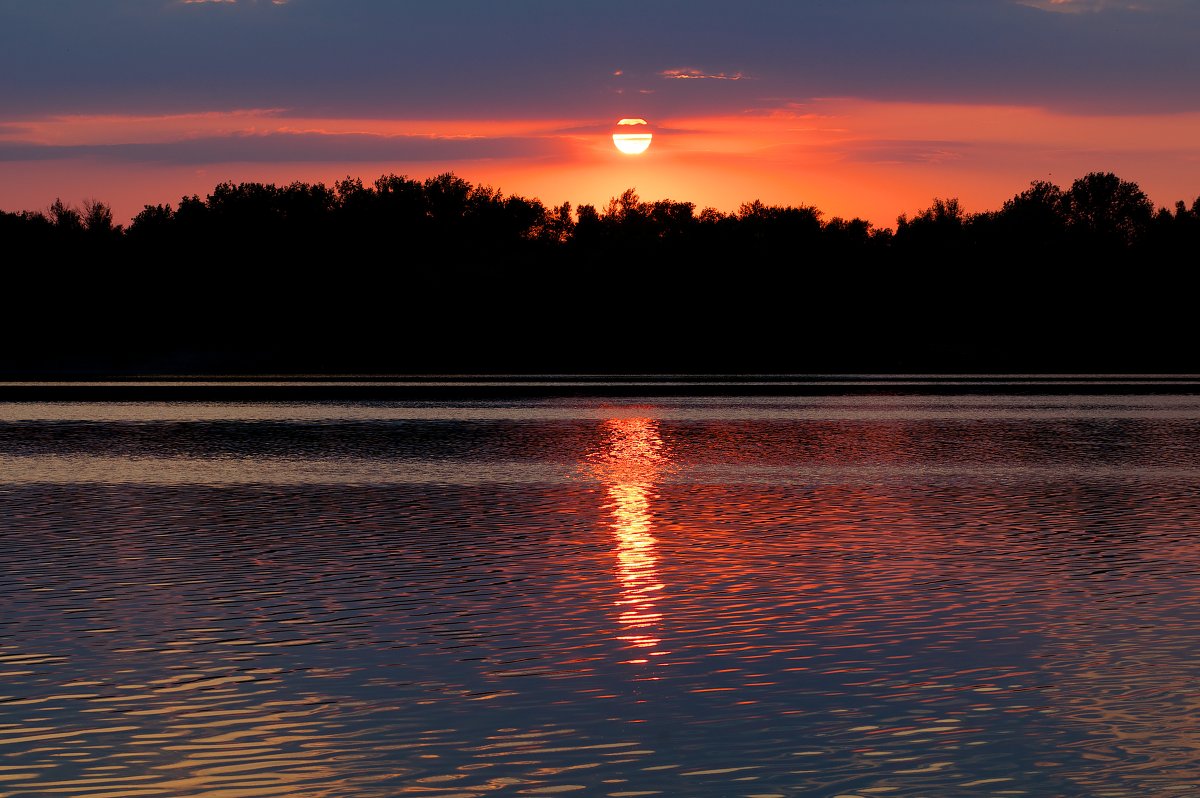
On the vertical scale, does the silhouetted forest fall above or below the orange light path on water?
above

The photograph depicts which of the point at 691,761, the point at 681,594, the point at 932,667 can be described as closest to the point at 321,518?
the point at 681,594

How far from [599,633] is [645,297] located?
6204 inches

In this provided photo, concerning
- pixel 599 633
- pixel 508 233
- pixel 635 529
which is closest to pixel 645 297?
pixel 508 233

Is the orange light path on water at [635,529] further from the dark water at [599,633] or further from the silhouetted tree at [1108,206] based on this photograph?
the silhouetted tree at [1108,206]

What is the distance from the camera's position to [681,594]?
19.8 metres

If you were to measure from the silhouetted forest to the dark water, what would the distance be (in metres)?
131

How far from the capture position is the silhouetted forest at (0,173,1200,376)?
167 metres

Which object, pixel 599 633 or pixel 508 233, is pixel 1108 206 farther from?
pixel 599 633

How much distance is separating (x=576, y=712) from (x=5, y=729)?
4098 millimetres

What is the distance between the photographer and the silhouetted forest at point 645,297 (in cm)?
16662

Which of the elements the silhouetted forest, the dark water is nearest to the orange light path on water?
the dark water

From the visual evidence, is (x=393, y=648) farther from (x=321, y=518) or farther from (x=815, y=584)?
(x=321, y=518)

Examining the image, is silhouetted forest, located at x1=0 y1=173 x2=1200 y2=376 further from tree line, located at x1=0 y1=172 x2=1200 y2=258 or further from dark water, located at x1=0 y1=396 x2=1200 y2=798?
dark water, located at x1=0 y1=396 x2=1200 y2=798

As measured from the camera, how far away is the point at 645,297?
17425 cm
